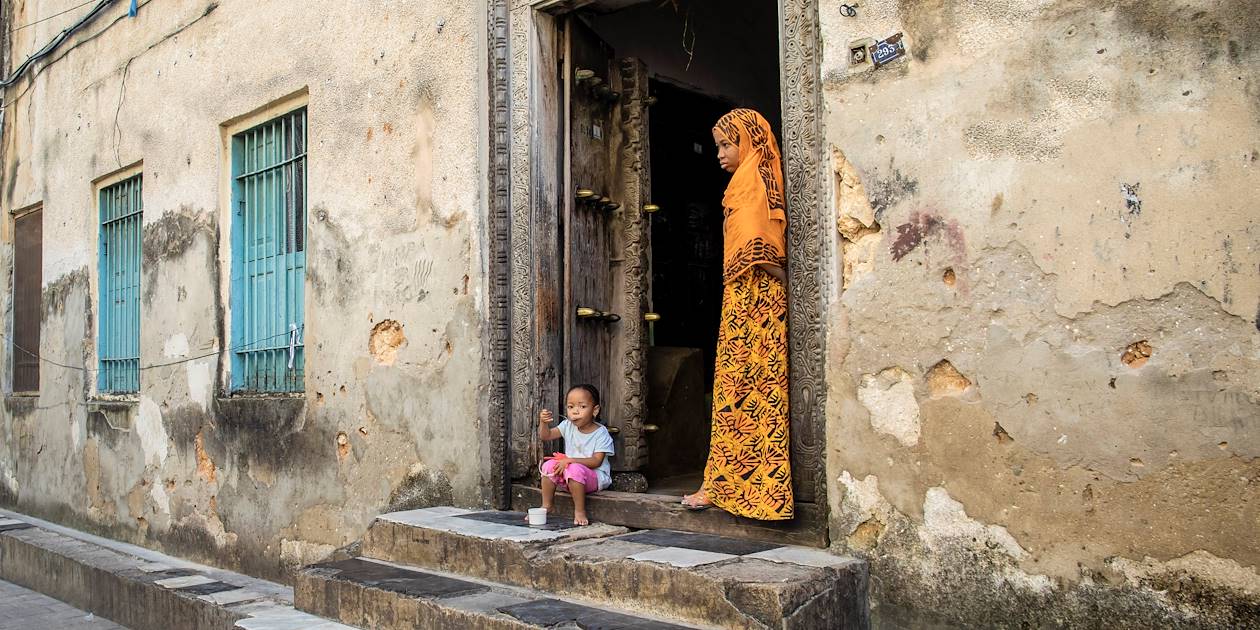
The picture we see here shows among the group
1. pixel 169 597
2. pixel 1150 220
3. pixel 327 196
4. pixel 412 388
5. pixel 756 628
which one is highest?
pixel 327 196

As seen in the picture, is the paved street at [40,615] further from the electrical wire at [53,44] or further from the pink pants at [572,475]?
the electrical wire at [53,44]

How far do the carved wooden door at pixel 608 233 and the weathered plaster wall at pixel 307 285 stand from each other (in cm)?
45

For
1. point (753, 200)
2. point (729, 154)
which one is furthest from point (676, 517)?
point (729, 154)

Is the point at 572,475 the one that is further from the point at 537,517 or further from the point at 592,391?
the point at 592,391

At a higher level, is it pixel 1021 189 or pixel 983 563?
pixel 1021 189

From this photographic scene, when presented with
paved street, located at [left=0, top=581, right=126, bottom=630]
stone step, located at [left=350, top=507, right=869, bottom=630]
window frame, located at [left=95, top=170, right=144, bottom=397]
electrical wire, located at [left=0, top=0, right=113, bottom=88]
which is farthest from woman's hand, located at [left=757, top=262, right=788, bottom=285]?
electrical wire, located at [left=0, top=0, right=113, bottom=88]

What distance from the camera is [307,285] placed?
593 cm

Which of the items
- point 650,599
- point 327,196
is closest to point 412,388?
point 327,196

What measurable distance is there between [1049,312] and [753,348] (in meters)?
1.15

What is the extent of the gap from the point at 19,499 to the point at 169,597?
14.6 feet

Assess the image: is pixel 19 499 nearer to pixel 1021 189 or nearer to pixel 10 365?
pixel 10 365

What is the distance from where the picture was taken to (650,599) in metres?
3.43

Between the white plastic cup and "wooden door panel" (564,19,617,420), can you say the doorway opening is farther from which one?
the white plastic cup

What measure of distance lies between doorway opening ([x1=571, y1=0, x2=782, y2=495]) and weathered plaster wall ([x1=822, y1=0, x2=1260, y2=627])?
2.03m
